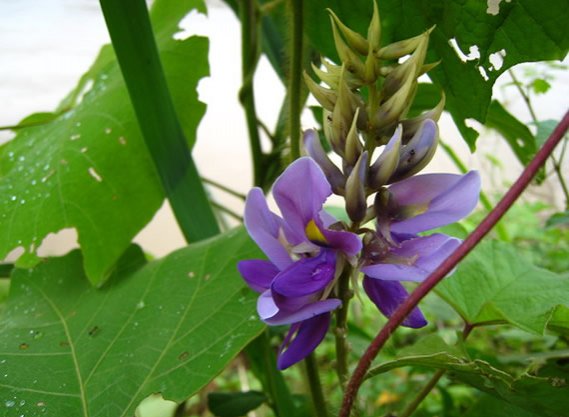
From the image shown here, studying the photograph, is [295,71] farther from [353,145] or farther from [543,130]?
[543,130]

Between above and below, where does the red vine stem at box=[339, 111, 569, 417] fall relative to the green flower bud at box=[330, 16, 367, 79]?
below

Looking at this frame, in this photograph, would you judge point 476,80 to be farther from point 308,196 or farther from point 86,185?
point 86,185

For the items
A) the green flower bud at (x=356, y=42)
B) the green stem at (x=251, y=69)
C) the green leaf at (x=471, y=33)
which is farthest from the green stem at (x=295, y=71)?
the green stem at (x=251, y=69)

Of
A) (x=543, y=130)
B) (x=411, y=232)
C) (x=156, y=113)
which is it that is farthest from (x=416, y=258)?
(x=543, y=130)

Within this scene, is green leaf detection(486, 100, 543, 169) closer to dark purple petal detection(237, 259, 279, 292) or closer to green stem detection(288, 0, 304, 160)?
green stem detection(288, 0, 304, 160)

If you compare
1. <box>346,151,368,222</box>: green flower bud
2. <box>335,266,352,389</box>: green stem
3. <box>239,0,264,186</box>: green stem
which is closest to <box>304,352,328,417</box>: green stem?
<box>335,266,352,389</box>: green stem

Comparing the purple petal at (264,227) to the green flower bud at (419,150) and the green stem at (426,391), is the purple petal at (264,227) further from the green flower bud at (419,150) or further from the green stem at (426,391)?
the green stem at (426,391)
